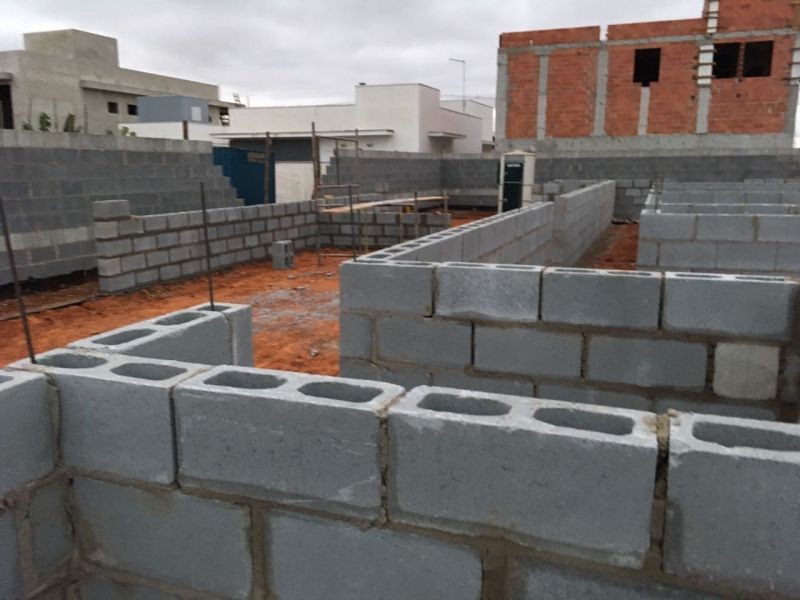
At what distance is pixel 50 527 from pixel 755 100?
2717 cm

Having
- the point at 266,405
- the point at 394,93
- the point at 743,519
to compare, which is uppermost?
the point at 394,93

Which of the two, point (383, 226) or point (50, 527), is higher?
point (383, 226)

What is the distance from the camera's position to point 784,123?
23.6m

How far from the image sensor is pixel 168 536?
2209 mm

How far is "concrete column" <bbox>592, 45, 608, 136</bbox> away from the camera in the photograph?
25.5 metres

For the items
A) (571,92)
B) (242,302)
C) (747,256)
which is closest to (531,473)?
(747,256)

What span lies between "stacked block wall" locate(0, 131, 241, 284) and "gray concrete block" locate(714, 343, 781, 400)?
27.5 ft

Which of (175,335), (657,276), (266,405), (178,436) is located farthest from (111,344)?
(657,276)

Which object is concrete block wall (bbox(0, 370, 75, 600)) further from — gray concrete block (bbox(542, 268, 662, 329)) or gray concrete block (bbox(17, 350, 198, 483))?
gray concrete block (bbox(542, 268, 662, 329))

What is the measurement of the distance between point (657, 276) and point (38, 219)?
27.4 ft

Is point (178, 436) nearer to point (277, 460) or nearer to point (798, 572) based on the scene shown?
point (277, 460)

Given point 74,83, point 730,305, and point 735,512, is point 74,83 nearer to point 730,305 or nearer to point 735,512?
point 730,305

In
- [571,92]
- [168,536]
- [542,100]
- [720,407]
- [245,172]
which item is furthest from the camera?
[542,100]

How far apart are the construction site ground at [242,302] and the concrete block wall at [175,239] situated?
0.21 meters
